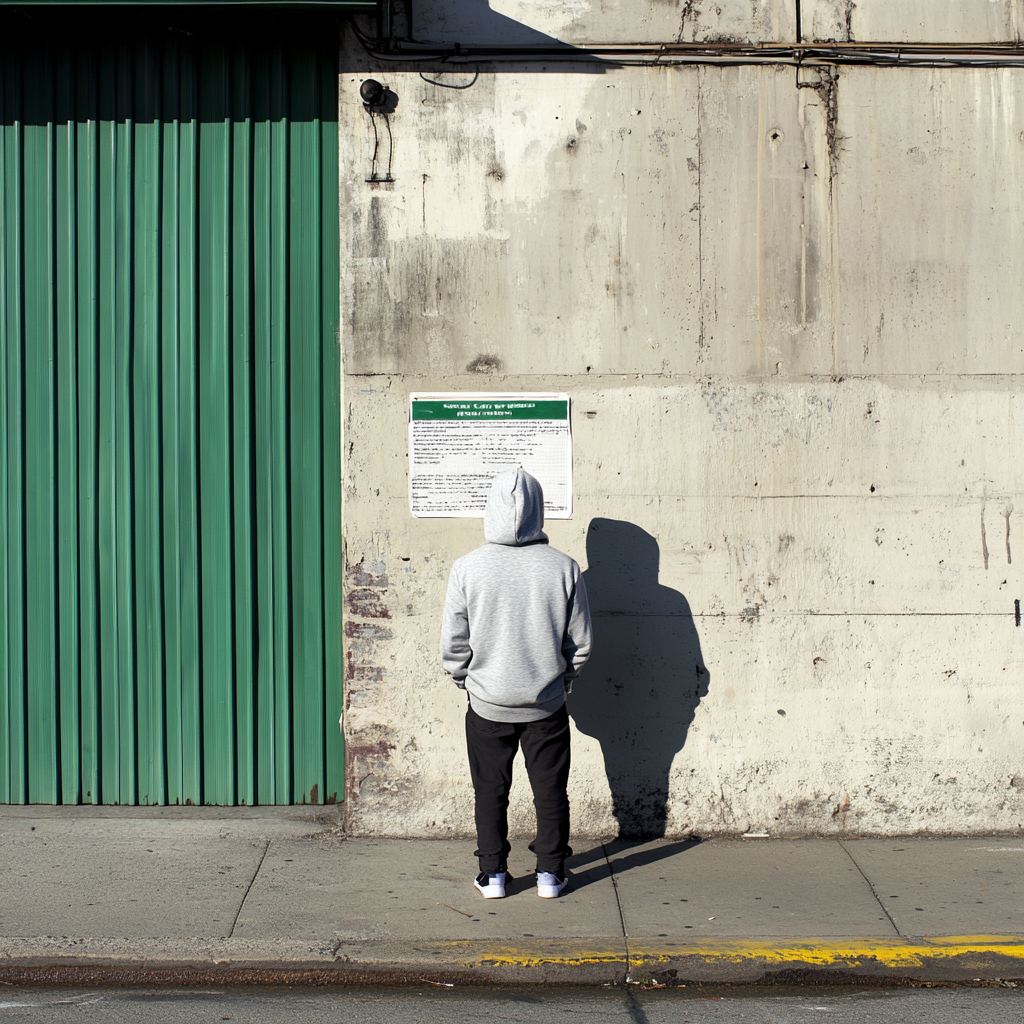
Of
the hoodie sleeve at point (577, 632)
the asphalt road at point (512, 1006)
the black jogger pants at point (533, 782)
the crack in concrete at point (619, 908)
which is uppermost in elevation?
the hoodie sleeve at point (577, 632)

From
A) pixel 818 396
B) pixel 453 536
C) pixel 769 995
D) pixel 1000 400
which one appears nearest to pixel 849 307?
pixel 818 396

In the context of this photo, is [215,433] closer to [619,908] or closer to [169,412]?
[169,412]

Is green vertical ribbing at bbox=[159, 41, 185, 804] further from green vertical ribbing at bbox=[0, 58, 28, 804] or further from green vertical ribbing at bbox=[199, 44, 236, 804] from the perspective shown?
green vertical ribbing at bbox=[0, 58, 28, 804]

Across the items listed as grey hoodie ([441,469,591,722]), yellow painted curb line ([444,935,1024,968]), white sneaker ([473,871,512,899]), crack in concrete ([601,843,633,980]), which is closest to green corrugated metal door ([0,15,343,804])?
grey hoodie ([441,469,591,722])

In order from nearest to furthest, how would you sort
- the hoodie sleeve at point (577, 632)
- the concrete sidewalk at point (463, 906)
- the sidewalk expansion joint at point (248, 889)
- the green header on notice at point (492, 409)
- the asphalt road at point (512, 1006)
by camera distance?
the asphalt road at point (512, 1006) < the concrete sidewalk at point (463, 906) < the sidewalk expansion joint at point (248, 889) < the hoodie sleeve at point (577, 632) < the green header on notice at point (492, 409)

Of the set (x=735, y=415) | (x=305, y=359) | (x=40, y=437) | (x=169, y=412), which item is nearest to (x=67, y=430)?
(x=40, y=437)

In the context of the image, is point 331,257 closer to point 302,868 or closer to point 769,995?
point 302,868

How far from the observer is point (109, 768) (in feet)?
19.3

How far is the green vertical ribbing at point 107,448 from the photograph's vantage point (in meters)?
5.78

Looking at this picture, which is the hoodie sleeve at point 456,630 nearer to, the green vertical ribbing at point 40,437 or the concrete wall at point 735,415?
the concrete wall at point 735,415

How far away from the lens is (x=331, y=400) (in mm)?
5812

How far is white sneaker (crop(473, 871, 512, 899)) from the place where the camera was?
189 inches

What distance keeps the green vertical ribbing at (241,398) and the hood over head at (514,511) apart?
5.69 ft

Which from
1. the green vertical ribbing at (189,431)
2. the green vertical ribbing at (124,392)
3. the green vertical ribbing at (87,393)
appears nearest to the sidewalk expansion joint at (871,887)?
the green vertical ribbing at (189,431)
